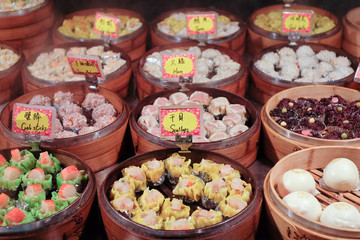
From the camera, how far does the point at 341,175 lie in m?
3.03

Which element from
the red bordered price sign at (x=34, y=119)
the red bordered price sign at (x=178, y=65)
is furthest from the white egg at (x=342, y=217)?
the red bordered price sign at (x=34, y=119)

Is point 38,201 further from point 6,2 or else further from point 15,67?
point 6,2

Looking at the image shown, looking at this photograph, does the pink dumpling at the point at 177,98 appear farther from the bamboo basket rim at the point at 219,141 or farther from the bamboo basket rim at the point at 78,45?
the bamboo basket rim at the point at 78,45

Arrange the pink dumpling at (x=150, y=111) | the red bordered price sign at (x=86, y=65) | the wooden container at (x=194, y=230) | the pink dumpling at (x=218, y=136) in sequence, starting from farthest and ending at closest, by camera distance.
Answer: the red bordered price sign at (x=86, y=65)
the pink dumpling at (x=150, y=111)
the pink dumpling at (x=218, y=136)
the wooden container at (x=194, y=230)

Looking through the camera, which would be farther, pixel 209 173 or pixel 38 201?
pixel 209 173

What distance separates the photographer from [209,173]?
3.08m

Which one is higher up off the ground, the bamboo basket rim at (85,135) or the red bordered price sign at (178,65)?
the red bordered price sign at (178,65)

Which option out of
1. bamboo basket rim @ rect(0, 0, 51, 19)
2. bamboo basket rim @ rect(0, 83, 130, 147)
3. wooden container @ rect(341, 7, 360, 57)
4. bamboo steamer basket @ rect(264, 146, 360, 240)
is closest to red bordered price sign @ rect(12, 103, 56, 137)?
bamboo basket rim @ rect(0, 83, 130, 147)

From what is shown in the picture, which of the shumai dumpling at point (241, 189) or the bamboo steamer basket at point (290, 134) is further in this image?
the bamboo steamer basket at point (290, 134)

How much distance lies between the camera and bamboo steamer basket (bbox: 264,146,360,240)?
252cm

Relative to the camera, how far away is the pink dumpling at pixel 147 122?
3631mm

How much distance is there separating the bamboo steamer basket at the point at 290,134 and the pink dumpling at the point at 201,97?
0.53m

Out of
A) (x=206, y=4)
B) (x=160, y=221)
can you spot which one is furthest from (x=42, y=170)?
(x=206, y=4)

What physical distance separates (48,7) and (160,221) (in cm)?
366
